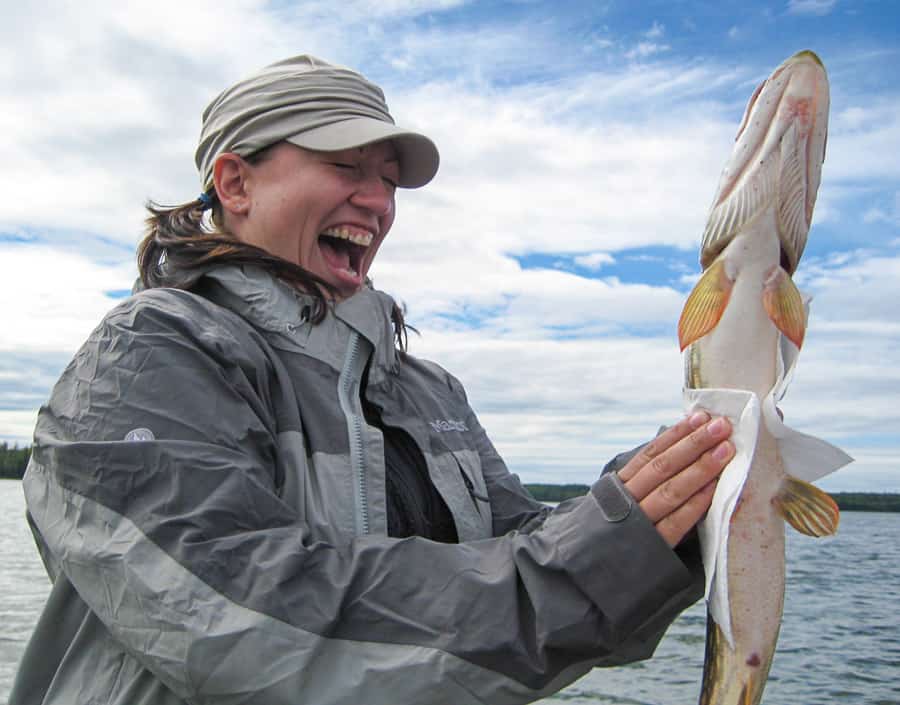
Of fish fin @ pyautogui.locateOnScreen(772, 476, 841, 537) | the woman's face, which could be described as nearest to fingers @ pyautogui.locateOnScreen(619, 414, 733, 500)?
fish fin @ pyautogui.locateOnScreen(772, 476, 841, 537)

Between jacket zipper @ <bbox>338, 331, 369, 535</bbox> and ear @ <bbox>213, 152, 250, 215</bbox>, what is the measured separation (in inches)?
24.4

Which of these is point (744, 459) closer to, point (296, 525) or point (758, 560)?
point (758, 560)

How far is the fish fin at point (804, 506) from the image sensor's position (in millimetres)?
2301

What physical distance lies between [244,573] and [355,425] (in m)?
0.70

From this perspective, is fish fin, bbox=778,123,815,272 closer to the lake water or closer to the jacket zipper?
the jacket zipper

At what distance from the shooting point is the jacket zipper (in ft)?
8.27

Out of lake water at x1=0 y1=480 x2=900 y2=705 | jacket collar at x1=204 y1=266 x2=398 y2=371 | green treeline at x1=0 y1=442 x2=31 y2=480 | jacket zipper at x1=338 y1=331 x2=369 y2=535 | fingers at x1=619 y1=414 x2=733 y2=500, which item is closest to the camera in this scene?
fingers at x1=619 y1=414 x2=733 y2=500

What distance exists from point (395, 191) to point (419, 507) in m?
1.20

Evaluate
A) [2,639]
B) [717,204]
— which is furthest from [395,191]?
[2,639]

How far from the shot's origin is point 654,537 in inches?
80.4

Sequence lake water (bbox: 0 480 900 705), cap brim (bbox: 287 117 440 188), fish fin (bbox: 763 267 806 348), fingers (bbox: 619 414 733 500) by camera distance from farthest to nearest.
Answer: lake water (bbox: 0 480 900 705) < cap brim (bbox: 287 117 440 188) < fish fin (bbox: 763 267 806 348) < fingers (bbox: 619 414 733 500)

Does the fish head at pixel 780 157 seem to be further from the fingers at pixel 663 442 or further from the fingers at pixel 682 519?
the fingers at pixel 682 519

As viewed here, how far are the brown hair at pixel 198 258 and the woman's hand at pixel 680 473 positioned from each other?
1.15 meters

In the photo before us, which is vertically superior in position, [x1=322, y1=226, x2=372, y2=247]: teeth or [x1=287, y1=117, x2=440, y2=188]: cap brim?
[x1=287, y1=117, x2=440, y2=188]: cap brim
